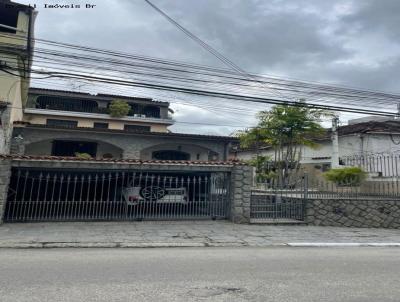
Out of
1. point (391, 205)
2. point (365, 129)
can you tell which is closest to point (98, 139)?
point (391, 205)

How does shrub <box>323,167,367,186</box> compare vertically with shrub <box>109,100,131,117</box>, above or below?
below

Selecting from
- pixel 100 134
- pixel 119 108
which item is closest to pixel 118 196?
pixel 100 134

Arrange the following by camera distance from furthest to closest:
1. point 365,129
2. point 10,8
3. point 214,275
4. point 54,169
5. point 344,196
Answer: point 365,129 → point 10,8 → point 344,196 → point 54,169 → point 214,275

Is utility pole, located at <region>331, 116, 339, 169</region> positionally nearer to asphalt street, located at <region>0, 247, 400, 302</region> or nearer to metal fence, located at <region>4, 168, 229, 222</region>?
metal fence, located at <region>4, 168, 229, 222</region>

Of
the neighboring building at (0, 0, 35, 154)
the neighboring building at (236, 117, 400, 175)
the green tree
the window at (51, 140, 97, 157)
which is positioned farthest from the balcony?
the neighboring building at (236, 117, 400, 175)

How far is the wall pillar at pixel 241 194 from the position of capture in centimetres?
1241

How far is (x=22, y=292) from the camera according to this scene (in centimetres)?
442

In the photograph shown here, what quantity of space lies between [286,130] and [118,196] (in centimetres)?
1217

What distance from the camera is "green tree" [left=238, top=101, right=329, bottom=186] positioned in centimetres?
2022

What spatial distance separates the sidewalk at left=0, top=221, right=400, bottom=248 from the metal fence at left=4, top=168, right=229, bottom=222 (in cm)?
57

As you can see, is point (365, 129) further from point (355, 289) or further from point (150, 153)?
point (355, 289)

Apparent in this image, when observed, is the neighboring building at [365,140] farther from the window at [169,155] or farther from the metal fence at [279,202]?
the window at [169,155]

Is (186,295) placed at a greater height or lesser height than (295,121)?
lesser

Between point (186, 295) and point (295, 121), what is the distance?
17252 mm
